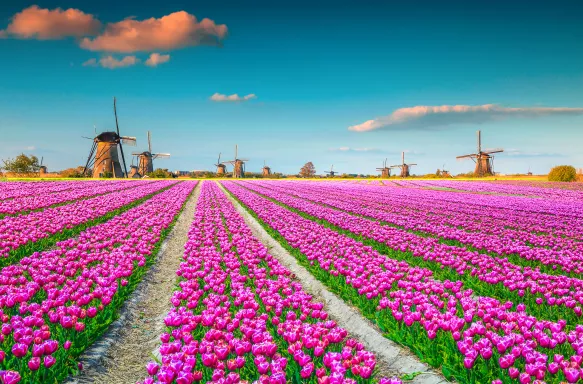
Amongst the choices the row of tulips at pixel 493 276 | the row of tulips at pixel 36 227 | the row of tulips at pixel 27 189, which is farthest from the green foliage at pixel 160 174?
the row of tulips at pixel 493 276

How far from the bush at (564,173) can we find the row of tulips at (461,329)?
6442cm

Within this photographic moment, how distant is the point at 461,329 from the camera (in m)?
5.02

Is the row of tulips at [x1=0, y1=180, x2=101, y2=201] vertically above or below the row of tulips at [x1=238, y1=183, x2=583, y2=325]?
above

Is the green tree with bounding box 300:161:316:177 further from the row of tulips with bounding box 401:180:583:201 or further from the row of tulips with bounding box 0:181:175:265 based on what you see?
the row of tulips with bounding box 0:181:175:265

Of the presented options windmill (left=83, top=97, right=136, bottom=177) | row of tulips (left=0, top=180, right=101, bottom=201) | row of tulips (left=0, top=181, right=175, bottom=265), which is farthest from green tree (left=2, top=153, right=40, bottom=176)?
row of tulips (left=0, top=181, right=175, bottom=265)

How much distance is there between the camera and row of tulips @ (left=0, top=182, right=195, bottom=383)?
400cm

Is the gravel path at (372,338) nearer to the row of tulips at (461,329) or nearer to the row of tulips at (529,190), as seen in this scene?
the row of tulips at (461,329)

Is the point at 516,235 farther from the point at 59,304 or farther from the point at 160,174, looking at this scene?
the point at 160,174

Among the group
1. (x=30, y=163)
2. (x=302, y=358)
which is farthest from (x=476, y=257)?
(x=30, y=163)

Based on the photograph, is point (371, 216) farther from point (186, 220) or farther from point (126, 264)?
point (126, 264)

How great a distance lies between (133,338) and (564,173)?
70.4 metres

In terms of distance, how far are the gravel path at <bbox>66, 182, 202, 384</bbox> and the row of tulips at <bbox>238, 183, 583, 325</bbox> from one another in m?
6.10

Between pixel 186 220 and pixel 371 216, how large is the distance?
9.49m

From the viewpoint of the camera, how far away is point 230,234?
509 inches
